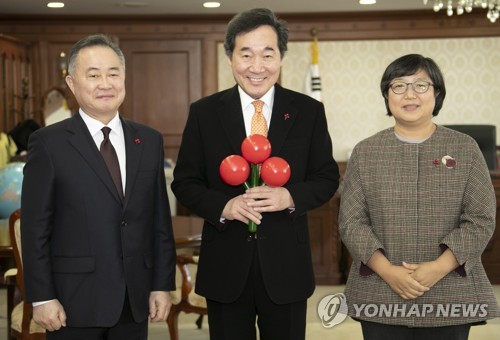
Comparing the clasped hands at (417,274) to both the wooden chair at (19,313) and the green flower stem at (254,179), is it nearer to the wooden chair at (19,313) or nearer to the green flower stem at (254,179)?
the green flower stem at (254,179)

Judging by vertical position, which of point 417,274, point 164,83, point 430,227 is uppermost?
point 164,83

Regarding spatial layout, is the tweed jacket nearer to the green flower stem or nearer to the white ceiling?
the green flower stem

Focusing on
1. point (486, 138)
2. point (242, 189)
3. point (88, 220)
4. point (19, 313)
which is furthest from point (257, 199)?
point (486, 138)

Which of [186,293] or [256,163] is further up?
[256,163]

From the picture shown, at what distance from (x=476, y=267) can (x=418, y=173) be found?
344 mm

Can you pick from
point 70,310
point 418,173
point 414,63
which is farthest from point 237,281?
point 414,63

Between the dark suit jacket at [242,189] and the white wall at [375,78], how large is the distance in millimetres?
6797

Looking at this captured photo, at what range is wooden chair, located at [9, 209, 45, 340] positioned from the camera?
140 inches

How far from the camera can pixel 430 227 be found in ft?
7.67

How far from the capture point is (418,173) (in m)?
2.36

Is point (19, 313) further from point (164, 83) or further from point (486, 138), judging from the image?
point (164, 83)

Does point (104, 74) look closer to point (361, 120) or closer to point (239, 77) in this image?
point (239, 77)

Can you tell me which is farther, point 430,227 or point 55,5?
point 55,5

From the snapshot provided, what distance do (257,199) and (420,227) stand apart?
0.51 m
